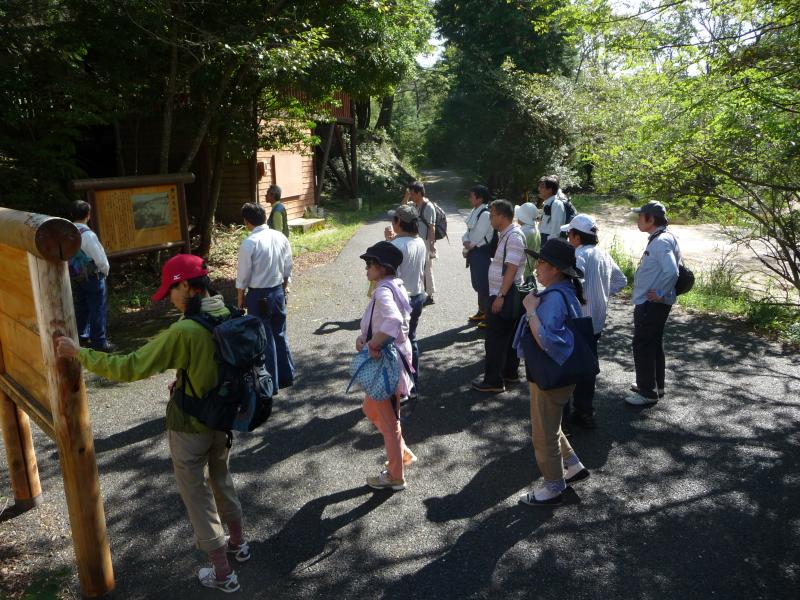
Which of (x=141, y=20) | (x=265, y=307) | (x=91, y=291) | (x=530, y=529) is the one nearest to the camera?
(x=530, y=529)

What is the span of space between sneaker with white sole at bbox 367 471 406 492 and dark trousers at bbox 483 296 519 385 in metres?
1.99

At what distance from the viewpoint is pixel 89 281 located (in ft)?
22.1

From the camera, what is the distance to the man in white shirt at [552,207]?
7.53 m

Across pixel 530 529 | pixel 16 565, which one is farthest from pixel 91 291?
pixel 530 529

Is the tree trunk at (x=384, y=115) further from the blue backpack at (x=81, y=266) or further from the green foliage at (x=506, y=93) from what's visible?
the blue backpack at (x=81, y=266)

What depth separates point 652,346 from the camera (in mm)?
5703

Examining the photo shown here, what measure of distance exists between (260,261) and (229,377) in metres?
2.66

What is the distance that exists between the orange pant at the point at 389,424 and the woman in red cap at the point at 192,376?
1.12m

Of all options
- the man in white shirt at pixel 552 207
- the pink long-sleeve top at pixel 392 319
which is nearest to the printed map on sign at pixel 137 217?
the man in white shirt at pixel 552 207

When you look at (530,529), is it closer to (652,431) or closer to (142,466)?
(652,431)

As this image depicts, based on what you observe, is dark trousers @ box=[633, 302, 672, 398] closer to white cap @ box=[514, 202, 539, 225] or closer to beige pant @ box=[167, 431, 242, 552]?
white cap @ box=[514, 202, 539, 225]

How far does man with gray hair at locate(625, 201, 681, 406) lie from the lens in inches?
212

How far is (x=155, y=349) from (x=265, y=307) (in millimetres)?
2780

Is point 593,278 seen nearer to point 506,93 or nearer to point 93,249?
point 93,249
